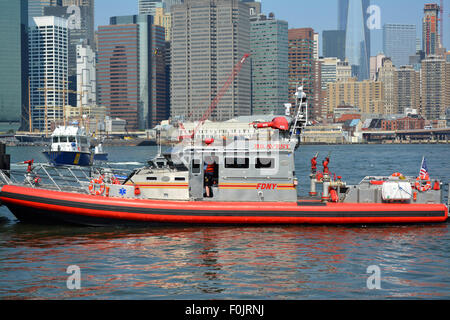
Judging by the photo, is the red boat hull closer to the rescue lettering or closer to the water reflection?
the water reflection

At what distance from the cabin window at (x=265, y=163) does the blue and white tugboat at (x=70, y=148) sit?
138 feet

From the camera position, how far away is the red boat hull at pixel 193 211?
19.3m

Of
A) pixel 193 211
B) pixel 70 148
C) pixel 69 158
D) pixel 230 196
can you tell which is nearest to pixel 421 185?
pixel 230 196

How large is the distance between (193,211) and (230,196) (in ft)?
4.36

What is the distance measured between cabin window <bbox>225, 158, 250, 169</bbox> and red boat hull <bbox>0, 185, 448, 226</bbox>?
1.21 m

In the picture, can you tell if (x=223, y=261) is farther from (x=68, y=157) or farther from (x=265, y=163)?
(x=68, y=157)

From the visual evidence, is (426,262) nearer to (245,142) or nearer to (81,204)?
(245,142)

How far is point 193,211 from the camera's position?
1938cm

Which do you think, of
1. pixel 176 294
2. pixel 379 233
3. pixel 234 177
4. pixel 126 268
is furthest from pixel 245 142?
pixel 176 294

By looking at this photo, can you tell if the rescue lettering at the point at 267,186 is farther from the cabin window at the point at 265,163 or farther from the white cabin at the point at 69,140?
the white cabin at the point at 69,140

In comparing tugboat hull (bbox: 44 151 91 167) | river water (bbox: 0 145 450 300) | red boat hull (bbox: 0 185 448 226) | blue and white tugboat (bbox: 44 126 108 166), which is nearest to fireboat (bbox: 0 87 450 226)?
red boat hull (bbox: 0 185 448 226)

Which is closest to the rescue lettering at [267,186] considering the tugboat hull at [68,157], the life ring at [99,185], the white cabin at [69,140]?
the life ring at [99,185]

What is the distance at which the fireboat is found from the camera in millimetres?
19406

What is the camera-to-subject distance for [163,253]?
16.6m
